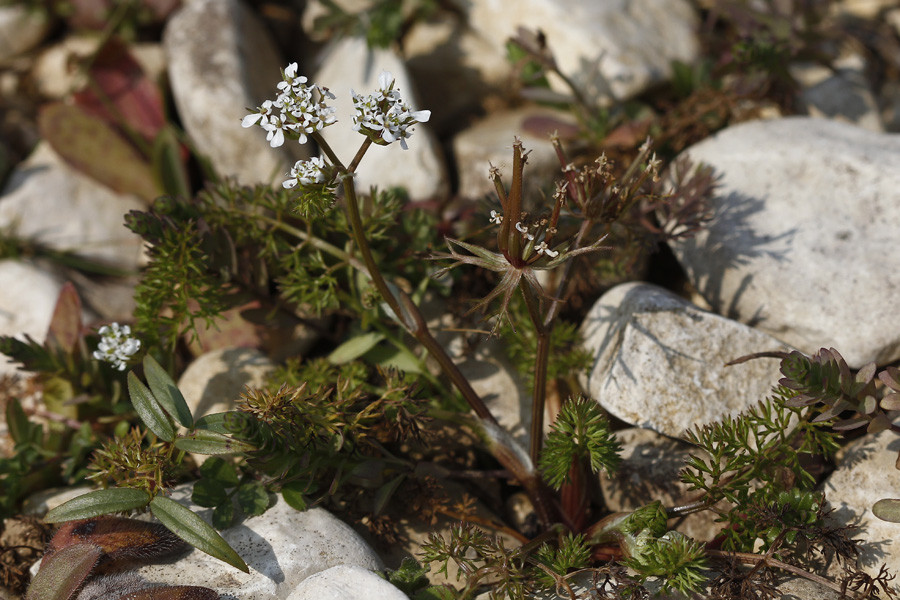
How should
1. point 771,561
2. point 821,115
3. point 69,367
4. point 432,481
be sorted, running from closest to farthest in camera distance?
point 771,561 → point 432,481 → point 69,367 → point 821,115

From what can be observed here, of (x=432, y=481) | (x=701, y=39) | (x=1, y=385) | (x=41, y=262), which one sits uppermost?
(x=701, y=39)

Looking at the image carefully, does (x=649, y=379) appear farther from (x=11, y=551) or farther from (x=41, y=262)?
(x=41, y=262)

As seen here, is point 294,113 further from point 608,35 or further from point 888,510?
point 608,35

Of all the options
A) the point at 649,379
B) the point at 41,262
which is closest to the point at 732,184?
the point at 649,379

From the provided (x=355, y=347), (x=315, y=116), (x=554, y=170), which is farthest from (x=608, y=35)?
(x=315, y=116)

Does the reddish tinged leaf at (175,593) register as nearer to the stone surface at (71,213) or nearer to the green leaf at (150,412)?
the green leaf at (150,412)

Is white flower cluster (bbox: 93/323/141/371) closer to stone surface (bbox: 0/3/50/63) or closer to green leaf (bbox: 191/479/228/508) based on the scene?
→ green leaf (bbox: 191/479/228/508)

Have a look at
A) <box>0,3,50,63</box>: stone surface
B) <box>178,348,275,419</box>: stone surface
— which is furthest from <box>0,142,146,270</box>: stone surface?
<box>178,348,275,419</box>: stone surface
